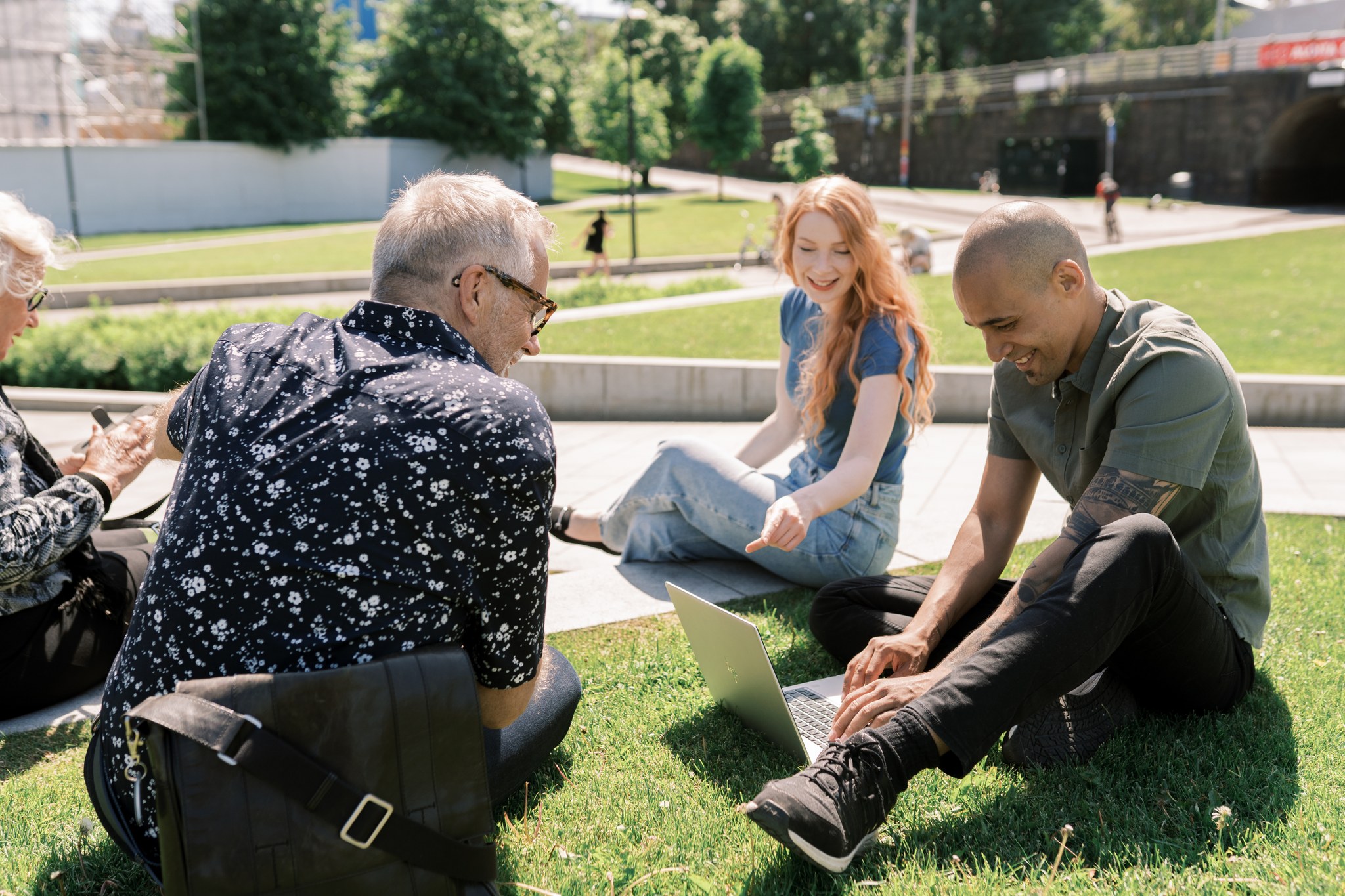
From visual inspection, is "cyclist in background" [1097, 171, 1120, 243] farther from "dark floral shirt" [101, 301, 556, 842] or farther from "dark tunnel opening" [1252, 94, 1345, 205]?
"dark floral shirt" [101, 301, 556, 842]

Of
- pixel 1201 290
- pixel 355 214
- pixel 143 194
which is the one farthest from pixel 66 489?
pixel 355 214

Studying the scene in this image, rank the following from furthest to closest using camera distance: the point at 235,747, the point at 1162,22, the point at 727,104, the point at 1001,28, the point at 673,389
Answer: the point at 1162,22 → the point at 1001,28 → the point at 727,104 → the point at 673,389 → the point at 235,747

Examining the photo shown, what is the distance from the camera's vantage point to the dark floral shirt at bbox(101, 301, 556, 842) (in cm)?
177

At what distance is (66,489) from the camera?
9.61 ft

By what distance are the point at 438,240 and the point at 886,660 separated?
1.57 metres

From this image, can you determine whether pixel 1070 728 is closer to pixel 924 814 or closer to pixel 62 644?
pixel 924 814

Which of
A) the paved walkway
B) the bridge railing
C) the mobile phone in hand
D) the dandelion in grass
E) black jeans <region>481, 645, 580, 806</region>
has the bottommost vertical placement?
the dandelion in grass

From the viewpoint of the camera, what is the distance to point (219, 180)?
3744 centimetres

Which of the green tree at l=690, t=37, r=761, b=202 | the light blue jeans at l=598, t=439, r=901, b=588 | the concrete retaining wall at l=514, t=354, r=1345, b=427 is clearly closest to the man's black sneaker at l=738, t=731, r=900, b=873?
the light blue jeans at l=598, t=439, r=901, b=588

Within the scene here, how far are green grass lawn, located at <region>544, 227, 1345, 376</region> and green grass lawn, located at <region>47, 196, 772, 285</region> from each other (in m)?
6.29

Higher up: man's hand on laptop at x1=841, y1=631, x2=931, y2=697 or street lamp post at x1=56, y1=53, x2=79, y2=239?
street lamp post at x1=56, y1=53, x2=79, y2=239

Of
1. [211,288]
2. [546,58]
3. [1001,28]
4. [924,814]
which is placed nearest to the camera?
[924,814]

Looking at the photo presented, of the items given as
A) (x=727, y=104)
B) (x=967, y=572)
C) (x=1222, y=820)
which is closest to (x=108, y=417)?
(x=967, y=572)

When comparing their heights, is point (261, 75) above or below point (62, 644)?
above
